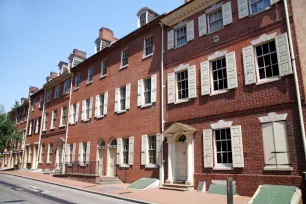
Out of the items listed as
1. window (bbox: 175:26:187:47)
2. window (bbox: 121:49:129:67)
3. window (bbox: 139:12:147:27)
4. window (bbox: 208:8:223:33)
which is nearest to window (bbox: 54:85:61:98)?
window (bbox: 121:49:129:67)

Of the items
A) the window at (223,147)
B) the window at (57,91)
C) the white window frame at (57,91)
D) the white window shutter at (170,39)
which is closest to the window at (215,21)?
the white window shutter at (170,39)

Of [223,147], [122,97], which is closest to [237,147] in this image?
[223,147]

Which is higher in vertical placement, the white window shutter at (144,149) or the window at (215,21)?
the window at (215,21)

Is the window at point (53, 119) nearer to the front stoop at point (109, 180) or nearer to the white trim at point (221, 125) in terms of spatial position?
the front stoop at point (109, 180)

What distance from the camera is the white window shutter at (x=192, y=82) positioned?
1429 centimetres

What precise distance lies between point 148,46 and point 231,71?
23.9 feet

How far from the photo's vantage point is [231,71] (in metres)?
12.8

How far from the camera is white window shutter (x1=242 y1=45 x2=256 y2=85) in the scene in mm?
11961

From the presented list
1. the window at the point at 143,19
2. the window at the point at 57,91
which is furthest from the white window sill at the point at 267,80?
the window at the point at 57,91

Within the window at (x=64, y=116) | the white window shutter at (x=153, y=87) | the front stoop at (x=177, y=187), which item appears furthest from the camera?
the window at (x=64, y=116)

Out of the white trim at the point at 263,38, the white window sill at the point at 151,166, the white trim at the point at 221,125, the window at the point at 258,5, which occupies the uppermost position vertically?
the window at the point at 258,5

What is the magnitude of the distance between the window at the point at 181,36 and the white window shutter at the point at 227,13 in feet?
9.30

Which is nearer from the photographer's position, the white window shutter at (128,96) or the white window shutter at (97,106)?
the white window shutter at (128,96)

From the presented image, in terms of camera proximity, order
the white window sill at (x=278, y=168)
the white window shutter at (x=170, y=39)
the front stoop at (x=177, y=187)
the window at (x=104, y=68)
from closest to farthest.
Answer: the white window sill at (x=278, y=168)
the front stoop at (x=177, y=187)
the white window shutter at (x=170, y=39)
the window at (x=104, y=68)
